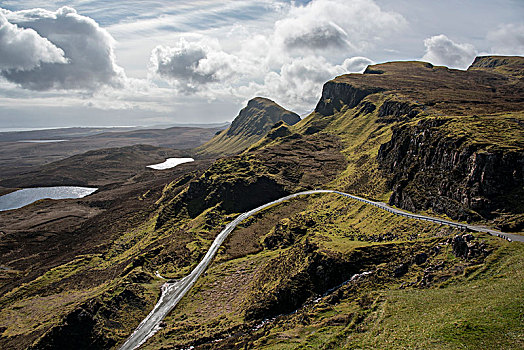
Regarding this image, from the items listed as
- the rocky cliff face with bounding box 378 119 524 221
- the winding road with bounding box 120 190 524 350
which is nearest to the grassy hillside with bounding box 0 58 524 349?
the rocky cliff face with bounding box 378 119 524 221

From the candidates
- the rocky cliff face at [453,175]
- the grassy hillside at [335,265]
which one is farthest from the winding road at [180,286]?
the rocky cliff face at [453,175]

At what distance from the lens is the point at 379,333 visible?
129 feet

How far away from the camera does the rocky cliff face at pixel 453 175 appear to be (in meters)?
70.6

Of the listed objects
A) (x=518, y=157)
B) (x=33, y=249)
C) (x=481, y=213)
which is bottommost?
(x=33, y=249)

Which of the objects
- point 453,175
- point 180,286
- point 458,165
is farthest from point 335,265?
point 458,165

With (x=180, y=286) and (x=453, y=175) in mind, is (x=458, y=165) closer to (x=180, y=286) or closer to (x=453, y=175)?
(x=453, y=175)

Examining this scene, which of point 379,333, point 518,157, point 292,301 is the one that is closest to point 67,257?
point 292,301

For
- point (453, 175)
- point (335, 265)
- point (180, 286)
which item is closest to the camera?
point (335, 265)

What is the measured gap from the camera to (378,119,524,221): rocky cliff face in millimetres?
70562

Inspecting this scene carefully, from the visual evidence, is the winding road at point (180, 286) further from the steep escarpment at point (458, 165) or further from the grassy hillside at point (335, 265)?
the steep escarpment at point (458, 165)

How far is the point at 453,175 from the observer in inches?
3300

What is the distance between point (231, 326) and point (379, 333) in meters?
33.3

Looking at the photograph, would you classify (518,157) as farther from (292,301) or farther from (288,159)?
(288,159)

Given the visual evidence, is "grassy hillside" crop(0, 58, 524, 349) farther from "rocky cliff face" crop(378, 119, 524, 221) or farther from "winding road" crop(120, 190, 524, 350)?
"winding road" crop(120, 190, 524, 350)
